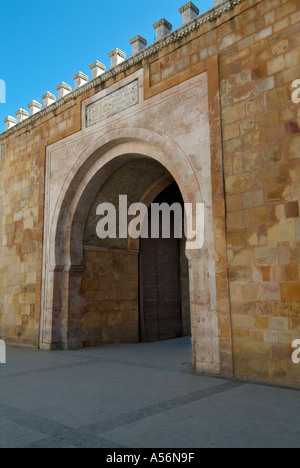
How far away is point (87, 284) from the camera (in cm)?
812

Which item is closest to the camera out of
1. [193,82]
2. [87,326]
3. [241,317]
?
[241,317]

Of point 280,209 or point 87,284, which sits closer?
point 280,209

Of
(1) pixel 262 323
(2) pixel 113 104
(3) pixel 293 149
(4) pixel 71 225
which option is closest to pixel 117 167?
(2) pixel 113 104

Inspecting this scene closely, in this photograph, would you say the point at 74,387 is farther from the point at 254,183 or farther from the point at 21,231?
the point at 21,231

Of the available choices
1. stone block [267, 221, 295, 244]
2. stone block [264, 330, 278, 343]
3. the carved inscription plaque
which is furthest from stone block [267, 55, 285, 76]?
stone block [264, 330, 278, 343]

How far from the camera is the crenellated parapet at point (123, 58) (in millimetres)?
5777

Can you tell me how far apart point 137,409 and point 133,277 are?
5.60 meters

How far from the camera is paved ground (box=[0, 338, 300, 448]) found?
109 inches

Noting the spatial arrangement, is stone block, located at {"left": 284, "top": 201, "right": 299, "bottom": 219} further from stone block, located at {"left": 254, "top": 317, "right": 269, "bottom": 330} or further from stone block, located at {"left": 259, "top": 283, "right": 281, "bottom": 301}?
stone block, located at {"left": 254, "top": 317, "right": 269, "bottom": 330}

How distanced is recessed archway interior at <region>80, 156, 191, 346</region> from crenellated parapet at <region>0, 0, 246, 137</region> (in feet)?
5.97

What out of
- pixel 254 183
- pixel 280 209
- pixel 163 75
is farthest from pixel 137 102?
pixel 280 209

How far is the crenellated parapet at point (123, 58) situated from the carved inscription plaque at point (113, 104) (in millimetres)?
392

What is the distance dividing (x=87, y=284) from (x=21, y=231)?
2.30 meters

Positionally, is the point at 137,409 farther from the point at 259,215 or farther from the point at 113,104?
the point at 113,104
